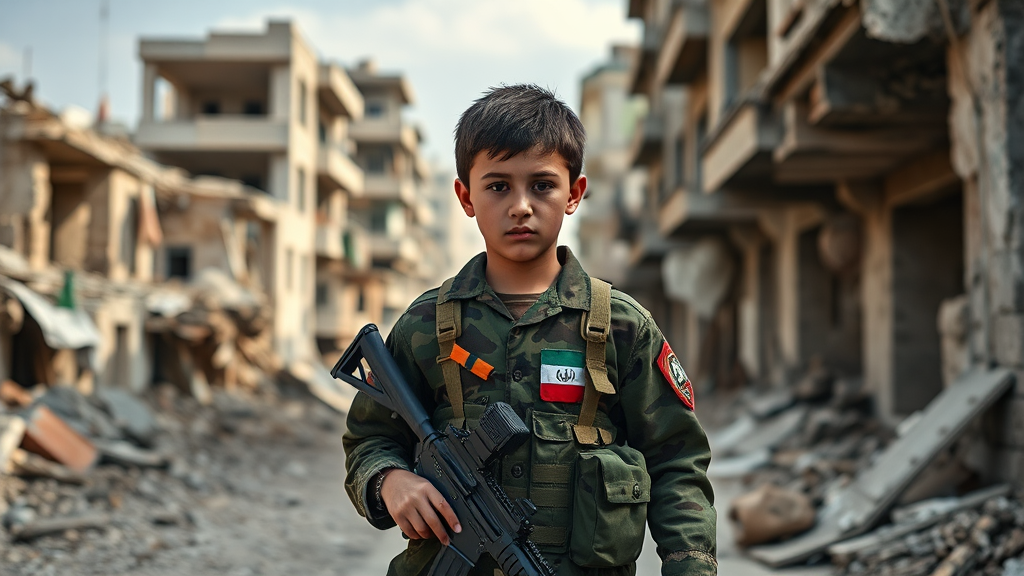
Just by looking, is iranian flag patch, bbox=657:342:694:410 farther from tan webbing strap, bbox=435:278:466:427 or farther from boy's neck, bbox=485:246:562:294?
tan webbing strap, bbox=435:278:466:427

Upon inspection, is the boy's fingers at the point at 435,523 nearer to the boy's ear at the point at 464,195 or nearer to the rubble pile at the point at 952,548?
the boy's ear at the point at 464,195

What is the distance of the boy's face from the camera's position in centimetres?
186

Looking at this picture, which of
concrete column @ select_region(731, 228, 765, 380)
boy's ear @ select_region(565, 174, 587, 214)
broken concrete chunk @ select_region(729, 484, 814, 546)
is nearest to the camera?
boy's ear @ select_region(565, 174, 587, 214)

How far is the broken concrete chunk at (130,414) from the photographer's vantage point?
9.11 meters

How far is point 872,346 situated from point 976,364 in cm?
455

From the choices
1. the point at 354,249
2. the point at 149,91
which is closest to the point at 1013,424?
the point at 149,91

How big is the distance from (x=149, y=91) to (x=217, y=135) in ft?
7.01

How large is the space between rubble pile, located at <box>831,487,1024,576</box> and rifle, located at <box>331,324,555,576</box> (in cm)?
351

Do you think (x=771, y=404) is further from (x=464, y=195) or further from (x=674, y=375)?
(x=464, y=195)

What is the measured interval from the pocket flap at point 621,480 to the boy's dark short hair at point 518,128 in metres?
0.64

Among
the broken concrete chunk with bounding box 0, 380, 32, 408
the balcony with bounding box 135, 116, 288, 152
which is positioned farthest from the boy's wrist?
the balcony with bounding box 135, 116, 288, 152

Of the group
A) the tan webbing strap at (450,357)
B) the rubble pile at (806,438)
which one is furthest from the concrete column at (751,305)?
the tan webbing strap at (450,357)

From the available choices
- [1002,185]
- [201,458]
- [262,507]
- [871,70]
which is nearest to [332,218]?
[201,458]

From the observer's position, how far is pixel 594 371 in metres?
1.84
